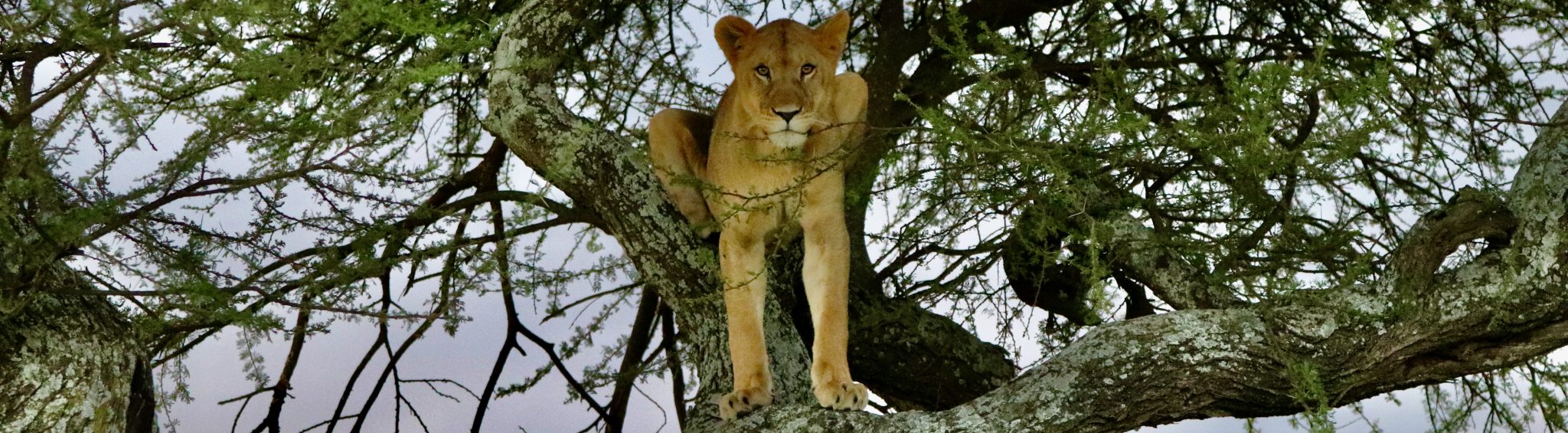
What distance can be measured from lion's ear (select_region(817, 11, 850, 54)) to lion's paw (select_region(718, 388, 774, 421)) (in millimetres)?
1147

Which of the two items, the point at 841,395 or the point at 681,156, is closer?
the point at 841,395

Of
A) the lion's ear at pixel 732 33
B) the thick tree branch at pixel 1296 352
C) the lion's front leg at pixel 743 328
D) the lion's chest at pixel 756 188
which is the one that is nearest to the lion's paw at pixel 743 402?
the lion's front leg at pixel 743 328

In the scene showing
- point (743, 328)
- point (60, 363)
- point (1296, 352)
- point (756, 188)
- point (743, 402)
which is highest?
point (756, 188)

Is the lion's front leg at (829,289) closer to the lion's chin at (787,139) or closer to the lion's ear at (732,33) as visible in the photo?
the lion's chin at (787,139)

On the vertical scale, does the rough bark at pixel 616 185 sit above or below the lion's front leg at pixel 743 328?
above

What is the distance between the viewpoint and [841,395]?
184 inches

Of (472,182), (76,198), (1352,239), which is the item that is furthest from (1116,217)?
(76,198)

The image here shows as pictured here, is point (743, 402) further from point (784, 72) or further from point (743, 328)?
point (784, 72)

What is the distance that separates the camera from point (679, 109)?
5.38 m

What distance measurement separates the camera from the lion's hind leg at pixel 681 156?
5.21 m

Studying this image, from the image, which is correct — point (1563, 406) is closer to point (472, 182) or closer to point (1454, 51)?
point (1454, 51)

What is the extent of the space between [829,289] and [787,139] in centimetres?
51

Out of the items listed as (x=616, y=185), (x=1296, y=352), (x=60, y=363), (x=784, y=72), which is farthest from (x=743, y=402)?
(x=60, y=363)

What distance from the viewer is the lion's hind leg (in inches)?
205
